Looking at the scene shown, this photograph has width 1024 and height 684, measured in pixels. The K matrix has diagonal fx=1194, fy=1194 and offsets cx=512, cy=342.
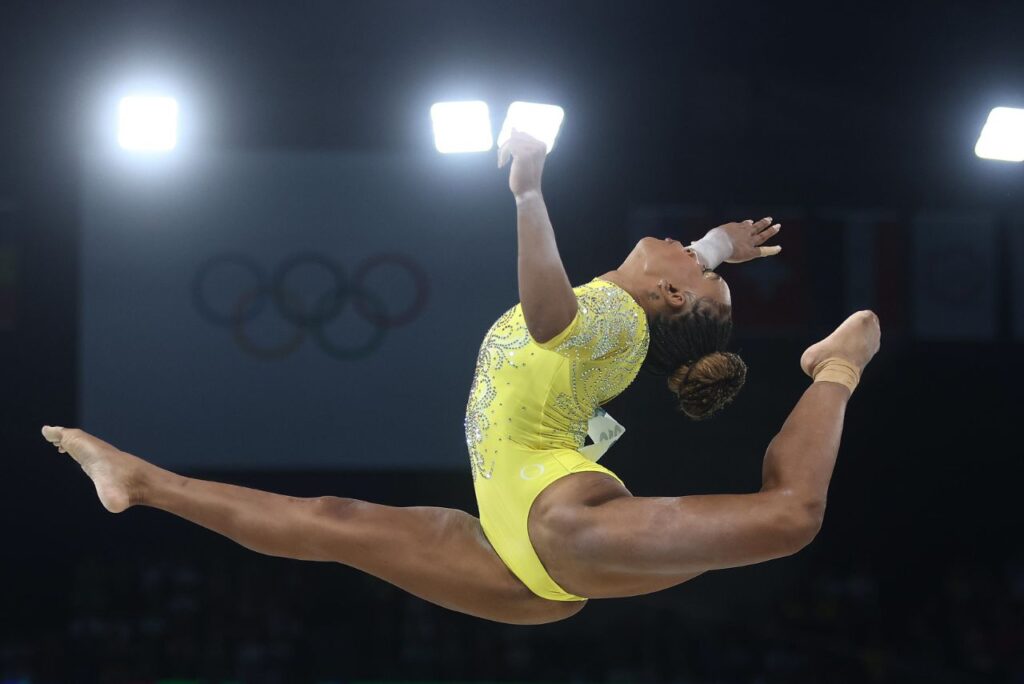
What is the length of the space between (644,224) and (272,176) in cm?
219

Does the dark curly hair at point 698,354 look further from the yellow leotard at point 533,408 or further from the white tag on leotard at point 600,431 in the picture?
the white tag on leotard at point 600,431

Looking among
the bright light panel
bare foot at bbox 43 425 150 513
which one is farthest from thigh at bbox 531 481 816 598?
the bright light panel

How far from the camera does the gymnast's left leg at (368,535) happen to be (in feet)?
9.23

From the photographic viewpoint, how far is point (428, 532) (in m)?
2.85

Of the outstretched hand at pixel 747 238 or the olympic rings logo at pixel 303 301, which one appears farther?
the olympic rings logo at pixel 303 301

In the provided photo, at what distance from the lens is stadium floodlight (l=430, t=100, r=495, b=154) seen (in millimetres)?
4465

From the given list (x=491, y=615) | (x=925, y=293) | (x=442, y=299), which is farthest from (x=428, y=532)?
(x=925, y=293)

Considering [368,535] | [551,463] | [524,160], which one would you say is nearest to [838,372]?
[551,463]

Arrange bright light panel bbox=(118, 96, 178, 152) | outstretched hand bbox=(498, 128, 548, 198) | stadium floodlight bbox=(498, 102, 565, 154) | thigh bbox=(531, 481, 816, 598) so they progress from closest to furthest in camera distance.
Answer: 1. thigh bbox=(531, 481, 816, 598)
2. outstretched hand bbox=(498, 128, 548, 198)
3. stadium floodlight bbox=(498, 102, 565, 154)
4. bright light panel bbox=(118, 96, 178, 152)

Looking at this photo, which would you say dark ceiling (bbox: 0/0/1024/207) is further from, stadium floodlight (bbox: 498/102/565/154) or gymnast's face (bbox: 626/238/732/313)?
gymnast's face (bbox: 626/238/732/313)

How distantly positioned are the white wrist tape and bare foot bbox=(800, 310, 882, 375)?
1.12 ft

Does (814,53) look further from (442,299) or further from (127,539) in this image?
(127,539)

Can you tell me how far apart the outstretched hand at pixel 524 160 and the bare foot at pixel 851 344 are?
775 millimetres

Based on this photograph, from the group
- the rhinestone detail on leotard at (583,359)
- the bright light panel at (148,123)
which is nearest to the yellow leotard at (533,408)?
the rhinestone detail on leotard at (583,359)
